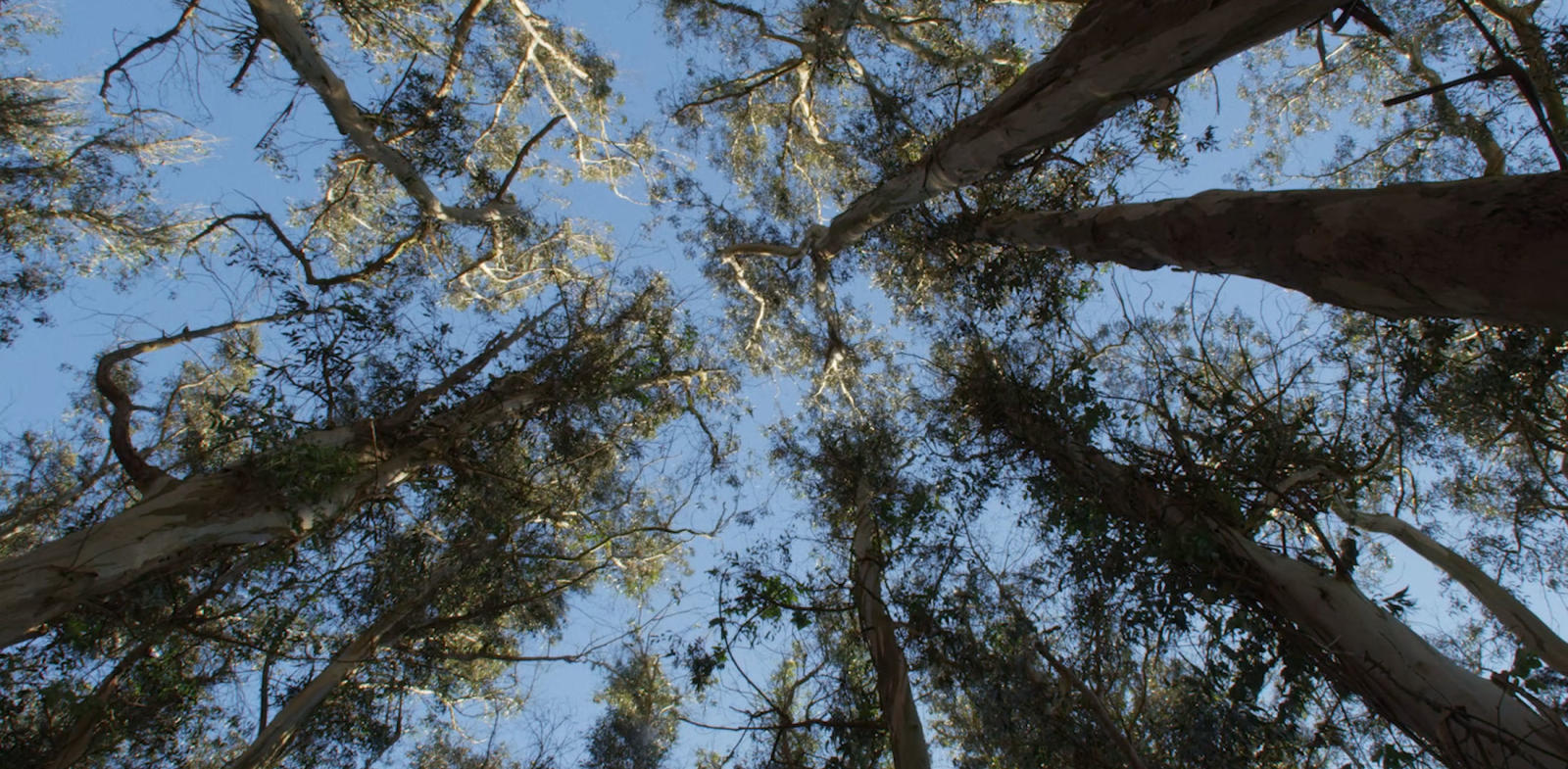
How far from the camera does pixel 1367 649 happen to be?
9.89 ft

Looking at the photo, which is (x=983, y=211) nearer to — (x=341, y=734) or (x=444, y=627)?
(x=444, y=627)

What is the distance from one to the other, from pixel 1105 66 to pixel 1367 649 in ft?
9.99

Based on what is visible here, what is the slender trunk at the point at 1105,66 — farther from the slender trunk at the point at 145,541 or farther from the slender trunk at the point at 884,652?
the slender trunk at the point at 145,541

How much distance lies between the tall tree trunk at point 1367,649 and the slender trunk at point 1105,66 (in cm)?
223

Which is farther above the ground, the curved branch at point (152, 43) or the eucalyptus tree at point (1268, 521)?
the curved branch at point (152, 43)

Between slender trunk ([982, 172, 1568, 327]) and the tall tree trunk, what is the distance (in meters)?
1.54

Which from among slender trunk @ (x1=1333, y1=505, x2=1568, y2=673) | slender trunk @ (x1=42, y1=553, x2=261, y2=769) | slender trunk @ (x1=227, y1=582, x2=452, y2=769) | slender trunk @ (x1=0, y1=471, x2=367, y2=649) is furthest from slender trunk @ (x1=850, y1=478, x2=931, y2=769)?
slender trunk @ (x1=42, y1=553, x2=261, y2=769)

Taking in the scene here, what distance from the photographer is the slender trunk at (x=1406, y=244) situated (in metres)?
1.70

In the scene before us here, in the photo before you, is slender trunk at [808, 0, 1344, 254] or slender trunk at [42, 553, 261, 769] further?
slender trunk at [42, 553, 261, 769]

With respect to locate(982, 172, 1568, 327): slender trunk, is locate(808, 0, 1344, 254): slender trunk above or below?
above

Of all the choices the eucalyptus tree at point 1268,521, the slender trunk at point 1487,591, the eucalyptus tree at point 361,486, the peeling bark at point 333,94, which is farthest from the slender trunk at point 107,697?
the slender trunk at point 1487,591

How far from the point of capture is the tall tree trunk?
8.40 ft

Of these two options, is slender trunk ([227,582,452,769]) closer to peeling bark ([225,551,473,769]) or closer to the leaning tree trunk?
peeling bark ([225,551,473,769])

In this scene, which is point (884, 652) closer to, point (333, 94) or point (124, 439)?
point (124, 439)
